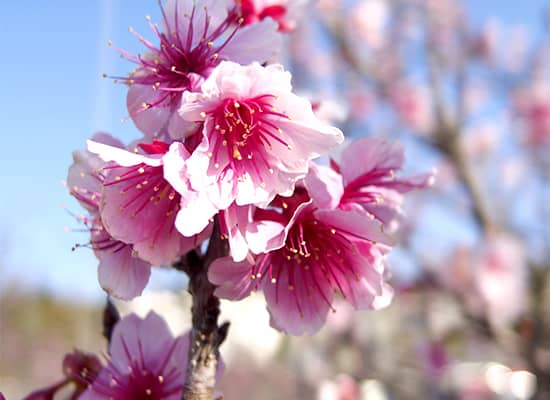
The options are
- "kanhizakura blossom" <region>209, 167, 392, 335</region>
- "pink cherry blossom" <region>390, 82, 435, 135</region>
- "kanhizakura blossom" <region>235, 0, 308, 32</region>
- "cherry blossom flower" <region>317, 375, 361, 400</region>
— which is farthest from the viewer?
"pink cherry blossom" <region>390, 82, 435, 135</region>

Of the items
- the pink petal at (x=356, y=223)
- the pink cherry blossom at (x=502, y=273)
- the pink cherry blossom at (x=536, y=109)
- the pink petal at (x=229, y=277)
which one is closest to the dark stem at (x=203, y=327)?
the pink petal at (x=229, y=277)

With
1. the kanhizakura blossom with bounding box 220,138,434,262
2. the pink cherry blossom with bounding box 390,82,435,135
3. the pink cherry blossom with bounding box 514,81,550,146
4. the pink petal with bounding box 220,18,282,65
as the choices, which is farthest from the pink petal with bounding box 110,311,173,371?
the pink cherry blossom with bounding box 514,81,550,146

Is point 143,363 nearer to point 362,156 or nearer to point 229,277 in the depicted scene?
point 229,277

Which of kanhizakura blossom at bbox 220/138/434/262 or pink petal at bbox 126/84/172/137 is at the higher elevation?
pink petal at bbox 126/84/172/137

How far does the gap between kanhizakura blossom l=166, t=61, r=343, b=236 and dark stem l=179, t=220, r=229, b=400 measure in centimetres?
6

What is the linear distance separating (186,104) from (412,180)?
0.36m

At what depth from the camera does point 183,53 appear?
708mm

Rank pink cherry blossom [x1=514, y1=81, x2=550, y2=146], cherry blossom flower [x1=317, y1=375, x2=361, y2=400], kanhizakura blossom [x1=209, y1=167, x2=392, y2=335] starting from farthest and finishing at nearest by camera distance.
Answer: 1. pink cherry blossom [x1=514, y1=81, x2=550, y2=146]
2. cherry blossom flower [x1=317, y1=375, x2=361, y2=400]
3. kanhizakura blossom [x1=209, y1=167, x2=392, y2=335]

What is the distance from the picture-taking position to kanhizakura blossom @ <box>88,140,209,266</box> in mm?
630

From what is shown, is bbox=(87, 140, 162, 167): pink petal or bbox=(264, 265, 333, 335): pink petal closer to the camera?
bbox=(87, 140, 162, 167): pink petal

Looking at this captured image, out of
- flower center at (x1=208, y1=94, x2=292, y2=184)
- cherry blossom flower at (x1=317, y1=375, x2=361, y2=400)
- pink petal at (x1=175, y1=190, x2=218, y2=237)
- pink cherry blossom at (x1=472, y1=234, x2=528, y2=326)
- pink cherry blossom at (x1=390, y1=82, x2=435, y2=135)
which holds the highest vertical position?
flower center at (x1=208, y1=94, x2=292, y2=184)

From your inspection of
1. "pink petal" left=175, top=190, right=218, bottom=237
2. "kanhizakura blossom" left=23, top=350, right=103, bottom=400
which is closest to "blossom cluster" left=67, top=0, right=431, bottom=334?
"pink petal" left=175, top=190, right=218, bottom=237

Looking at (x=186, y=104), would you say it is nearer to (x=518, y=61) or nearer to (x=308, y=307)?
(x=308, y=307)

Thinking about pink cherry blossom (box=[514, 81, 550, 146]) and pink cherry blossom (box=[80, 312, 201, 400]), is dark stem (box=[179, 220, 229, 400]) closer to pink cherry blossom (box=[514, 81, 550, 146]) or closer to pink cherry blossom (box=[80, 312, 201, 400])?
pink cherry blossom (box=[80, 312, 201, 400])
